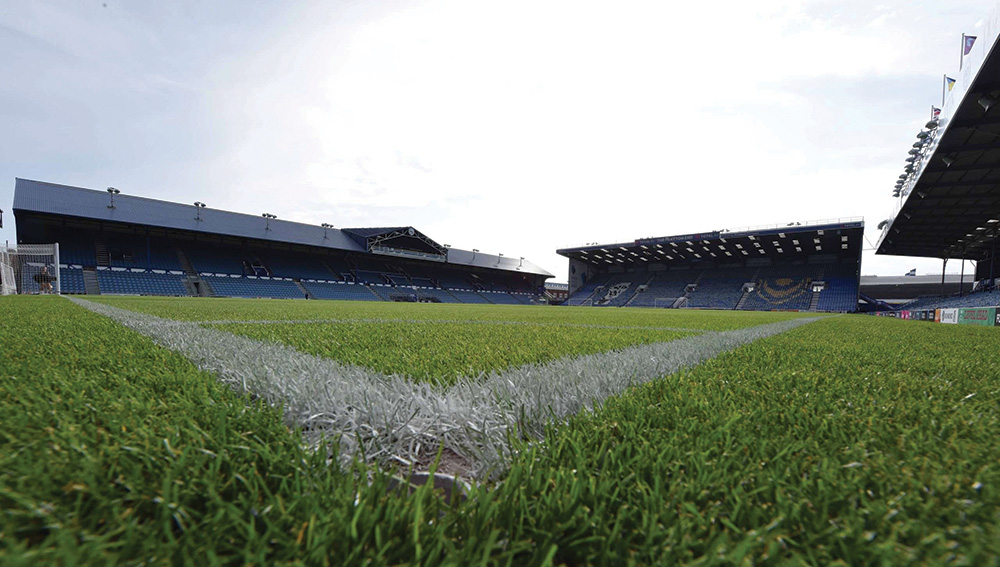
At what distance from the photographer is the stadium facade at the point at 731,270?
1089 inches

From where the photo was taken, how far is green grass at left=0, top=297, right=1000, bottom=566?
0.42m

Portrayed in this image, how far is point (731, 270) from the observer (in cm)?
3528

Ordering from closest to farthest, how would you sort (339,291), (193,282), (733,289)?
1. (193,282)
2. (339,291)
3. (733,289)

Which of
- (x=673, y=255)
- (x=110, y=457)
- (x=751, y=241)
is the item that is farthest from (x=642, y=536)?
(x=673, y=255)

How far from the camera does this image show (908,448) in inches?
29.1

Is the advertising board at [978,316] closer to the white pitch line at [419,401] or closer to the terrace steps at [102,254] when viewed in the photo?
the white pitch line at [419,401]

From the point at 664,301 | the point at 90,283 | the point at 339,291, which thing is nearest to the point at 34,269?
the point at 90,283

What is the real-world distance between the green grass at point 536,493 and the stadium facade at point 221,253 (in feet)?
86.4

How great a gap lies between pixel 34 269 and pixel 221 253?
9.94m

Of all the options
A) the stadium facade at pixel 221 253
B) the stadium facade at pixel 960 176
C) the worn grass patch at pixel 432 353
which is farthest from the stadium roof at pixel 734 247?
the worn grass patch at pixel 432 353

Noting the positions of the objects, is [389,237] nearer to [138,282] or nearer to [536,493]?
[138,282]

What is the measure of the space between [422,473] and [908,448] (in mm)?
890

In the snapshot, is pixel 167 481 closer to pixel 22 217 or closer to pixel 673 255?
pixel 22 217

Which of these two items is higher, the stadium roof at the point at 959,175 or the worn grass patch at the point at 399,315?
the stadium roof at the point at 959,175
